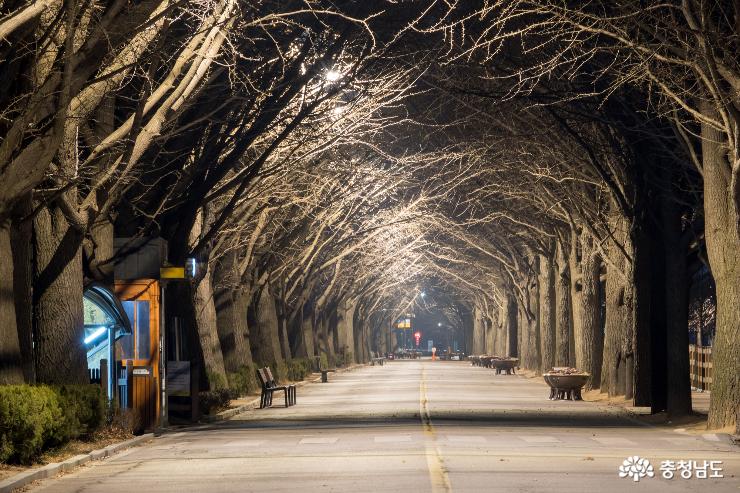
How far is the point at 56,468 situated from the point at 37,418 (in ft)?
2.46

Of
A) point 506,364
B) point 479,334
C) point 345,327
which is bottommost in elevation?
point 506,364

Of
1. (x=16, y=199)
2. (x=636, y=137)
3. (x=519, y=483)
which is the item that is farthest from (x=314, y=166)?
(x=519, y=483)

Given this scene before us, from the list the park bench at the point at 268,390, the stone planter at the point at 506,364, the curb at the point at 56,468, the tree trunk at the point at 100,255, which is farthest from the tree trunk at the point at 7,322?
the stone planter at the point at 506,364

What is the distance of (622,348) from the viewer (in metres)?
40.7

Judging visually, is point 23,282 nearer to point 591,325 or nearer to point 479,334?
point 591,325

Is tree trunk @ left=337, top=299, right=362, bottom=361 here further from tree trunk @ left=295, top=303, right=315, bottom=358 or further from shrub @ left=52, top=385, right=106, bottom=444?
shrub @ left=52, top=385, right=106, bottom=444

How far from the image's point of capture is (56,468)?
1864cm

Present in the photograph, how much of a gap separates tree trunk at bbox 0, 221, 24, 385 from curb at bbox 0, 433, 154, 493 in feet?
5.35

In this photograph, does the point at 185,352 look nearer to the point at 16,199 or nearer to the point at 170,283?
the point at 170,283

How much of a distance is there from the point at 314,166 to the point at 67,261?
22.4 metres

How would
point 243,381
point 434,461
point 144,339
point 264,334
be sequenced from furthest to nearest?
point 264,334, point 243,381, point 144,339, point 434,461

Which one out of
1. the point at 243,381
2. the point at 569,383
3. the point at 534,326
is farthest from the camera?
the point at 534,326

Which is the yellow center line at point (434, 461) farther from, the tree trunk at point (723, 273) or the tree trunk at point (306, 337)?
the tree trunk at point (306, 337)

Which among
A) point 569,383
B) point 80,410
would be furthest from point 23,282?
point 569,383
